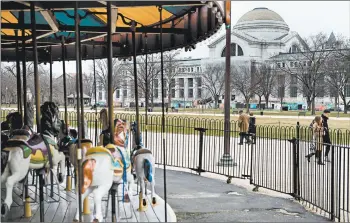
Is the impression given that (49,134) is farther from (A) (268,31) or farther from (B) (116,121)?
(A) (268,31)

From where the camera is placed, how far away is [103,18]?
11.8 m

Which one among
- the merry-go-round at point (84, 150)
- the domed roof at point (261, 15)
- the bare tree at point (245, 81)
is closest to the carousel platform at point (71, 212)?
the merry-go-round at point (84, 150)

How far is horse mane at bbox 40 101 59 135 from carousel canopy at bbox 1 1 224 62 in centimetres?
148

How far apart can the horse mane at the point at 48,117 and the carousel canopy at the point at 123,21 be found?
58.3 inches

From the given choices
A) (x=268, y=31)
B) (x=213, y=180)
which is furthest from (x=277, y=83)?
(x=213, y=180)

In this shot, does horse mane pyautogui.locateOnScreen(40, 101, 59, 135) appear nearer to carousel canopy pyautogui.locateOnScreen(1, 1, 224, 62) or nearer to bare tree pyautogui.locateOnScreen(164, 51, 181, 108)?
carousel canopy pyautogui.locateOnScreen(1, 1, 224, 62)

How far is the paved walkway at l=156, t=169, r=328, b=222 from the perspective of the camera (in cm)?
916

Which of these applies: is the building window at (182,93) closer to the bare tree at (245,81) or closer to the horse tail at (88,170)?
the bare tree at (245,81)

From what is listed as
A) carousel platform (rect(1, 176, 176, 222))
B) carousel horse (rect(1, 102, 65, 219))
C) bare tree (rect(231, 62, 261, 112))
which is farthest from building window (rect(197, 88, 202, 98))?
carousel horse (rect(1, 102, 65, 219))

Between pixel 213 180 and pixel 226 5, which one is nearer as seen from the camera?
pixel 226 5

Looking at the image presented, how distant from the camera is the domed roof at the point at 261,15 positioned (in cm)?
10744

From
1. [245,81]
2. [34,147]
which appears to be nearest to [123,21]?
[34,147]

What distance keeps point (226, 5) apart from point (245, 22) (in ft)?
343

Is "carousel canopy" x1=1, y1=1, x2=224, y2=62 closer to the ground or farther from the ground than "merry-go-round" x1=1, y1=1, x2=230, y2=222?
farther from the ground
